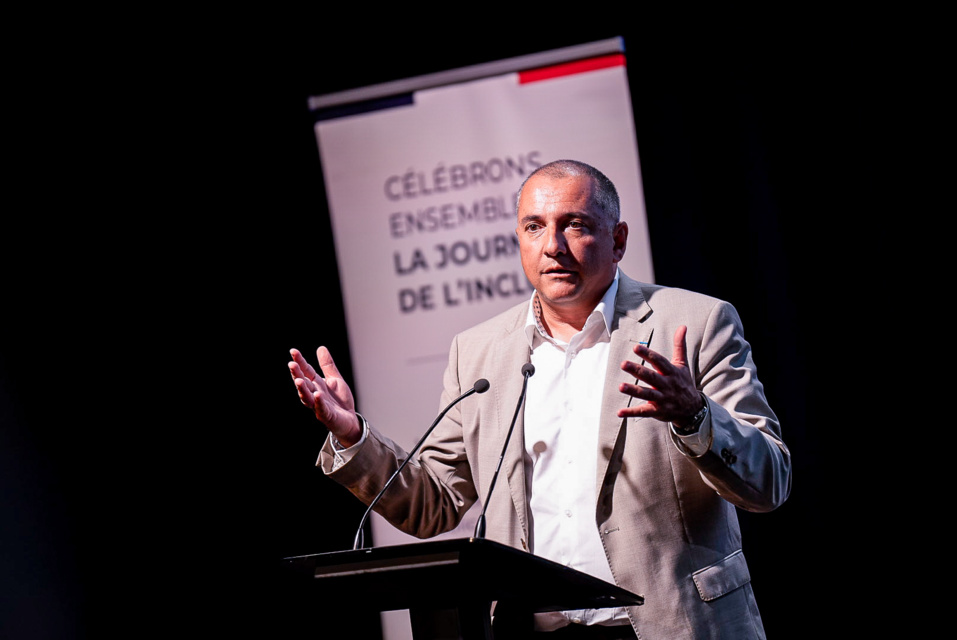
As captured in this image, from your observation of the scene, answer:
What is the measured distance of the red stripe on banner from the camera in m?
3.54

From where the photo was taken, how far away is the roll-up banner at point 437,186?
356cm

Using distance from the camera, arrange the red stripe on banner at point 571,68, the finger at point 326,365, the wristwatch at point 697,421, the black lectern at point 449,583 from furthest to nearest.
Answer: the red stripe on banner at point 571,68 → the finger at point 326,365 → the wristwatch at point 697,421 → the black lectern at point 449,583

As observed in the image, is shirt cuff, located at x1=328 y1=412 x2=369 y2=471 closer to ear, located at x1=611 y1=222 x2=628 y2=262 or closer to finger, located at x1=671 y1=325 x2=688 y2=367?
finger, located at x1=671 y1=325 x2=688 y2=367

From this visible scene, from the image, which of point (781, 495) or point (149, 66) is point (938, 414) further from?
point (149, 66)

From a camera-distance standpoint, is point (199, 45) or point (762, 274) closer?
point (762, 274)

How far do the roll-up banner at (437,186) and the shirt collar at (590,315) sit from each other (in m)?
1.13

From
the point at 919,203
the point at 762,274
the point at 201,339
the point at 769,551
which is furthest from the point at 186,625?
the point at 919,203

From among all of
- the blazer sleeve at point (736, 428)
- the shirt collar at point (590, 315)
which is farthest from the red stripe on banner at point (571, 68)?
the blazer sleeve at point (736, 428)

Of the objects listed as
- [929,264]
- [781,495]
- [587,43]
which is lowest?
[781,495]

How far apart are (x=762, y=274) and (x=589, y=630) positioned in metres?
1.81

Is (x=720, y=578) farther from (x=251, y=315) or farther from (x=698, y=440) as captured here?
(x=251, y=315)

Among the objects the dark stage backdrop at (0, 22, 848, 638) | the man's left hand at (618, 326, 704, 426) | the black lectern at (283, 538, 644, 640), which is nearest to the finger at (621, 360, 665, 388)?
the man's left hand at (618, 326, 704, 426)

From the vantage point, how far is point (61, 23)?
389 cm

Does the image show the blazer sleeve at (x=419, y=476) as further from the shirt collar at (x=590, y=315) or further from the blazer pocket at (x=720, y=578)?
the blazer pocket at (x=720, y=578)
